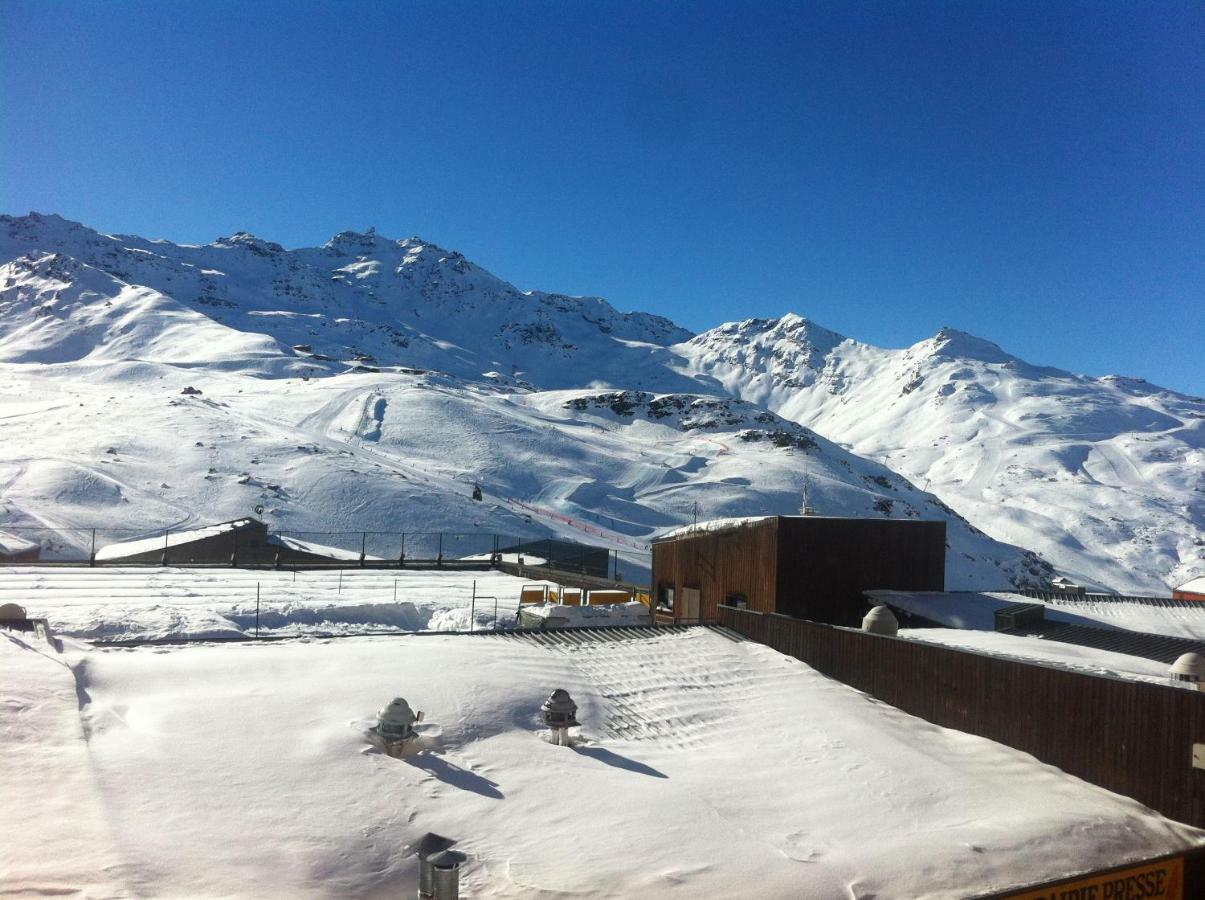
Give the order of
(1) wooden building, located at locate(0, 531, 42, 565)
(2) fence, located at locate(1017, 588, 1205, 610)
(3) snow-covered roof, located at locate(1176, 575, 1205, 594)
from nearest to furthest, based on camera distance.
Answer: (2) fence, located at locate(1017, 588, 1205, 610)
(3) snow-covered roof, located at locate(1176, 575, 1205, 594)
(1) wooden building, located at locate(0, 531, 42, 565)

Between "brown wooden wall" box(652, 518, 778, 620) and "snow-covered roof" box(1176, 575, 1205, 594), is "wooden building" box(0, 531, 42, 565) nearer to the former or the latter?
"brown wooden wall" box(652, 518, 778, 620)

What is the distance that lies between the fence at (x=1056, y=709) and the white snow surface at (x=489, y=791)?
29cm

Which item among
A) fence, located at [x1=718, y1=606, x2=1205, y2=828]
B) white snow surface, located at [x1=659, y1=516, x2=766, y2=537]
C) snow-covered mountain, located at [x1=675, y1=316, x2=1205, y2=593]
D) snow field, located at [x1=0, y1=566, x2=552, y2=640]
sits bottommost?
snow field, located at [x1=0, y1=566, x2=552, y2=640]

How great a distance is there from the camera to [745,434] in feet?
378

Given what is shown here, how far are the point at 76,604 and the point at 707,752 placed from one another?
22008 mm

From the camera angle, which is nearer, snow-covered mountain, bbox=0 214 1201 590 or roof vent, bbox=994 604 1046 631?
roof vent, bbox=994 604 1046 631

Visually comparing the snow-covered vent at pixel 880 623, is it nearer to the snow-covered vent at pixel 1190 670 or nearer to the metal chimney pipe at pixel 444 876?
the snow-covered vent at pixel 1190 670

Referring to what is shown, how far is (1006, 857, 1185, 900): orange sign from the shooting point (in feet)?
28.3

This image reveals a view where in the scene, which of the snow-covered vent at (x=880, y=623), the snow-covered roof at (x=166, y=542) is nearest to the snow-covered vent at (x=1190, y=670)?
the snow-covered vent at (x=880, y=623)

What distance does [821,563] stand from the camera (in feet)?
71.1

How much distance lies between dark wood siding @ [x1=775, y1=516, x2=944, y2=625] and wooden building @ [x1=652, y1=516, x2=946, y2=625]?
1.0 inches

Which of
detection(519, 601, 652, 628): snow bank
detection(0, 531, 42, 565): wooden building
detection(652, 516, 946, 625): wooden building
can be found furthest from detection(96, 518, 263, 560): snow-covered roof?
detection(652, 516, 946, 625): wooden building

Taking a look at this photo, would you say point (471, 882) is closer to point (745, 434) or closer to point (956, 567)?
point (956, 567)

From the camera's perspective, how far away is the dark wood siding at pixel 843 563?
21.4 meters
